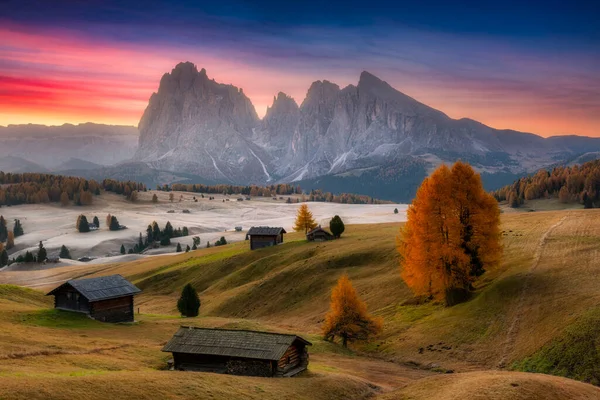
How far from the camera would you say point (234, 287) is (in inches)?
3728

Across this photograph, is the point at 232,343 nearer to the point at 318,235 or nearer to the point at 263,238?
the point at 318,235

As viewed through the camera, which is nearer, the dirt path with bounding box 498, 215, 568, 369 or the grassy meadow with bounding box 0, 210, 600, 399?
the grassy meadow with bounding box 0, 210, 600, 399

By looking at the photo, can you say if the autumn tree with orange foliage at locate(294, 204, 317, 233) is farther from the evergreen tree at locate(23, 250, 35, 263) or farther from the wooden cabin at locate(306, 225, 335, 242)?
the evergreen tree at locate(23, 250, 35, 263)

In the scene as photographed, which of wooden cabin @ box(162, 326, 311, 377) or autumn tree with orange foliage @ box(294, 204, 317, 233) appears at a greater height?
autumn tree with orange foliage @ box(294, 204, 317, 233)

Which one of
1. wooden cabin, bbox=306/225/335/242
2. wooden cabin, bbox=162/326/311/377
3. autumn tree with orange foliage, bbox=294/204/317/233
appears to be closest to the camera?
wooden cabin, bbox=162/326/311/377

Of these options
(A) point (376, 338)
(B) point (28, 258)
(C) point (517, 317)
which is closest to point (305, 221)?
(A) point (376, 338)

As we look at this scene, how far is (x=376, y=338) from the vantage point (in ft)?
200

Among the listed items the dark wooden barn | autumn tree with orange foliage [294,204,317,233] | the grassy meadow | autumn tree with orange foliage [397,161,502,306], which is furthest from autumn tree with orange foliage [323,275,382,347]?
autumn tree with orange foliage [294,204,317,233]

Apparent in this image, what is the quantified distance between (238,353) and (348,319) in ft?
64.0

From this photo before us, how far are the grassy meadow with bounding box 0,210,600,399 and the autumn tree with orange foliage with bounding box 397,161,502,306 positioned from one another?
2.86 m

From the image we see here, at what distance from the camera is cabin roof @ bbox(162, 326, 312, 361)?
43644 millimetres

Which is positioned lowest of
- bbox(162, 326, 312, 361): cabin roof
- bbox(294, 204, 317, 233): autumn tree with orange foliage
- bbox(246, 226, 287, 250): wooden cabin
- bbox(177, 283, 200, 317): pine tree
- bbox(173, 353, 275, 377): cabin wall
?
bbox(177, 283, 200, 317): pine tree

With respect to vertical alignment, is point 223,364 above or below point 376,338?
above

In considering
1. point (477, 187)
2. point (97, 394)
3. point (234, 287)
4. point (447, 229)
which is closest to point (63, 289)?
point (234, 287)
